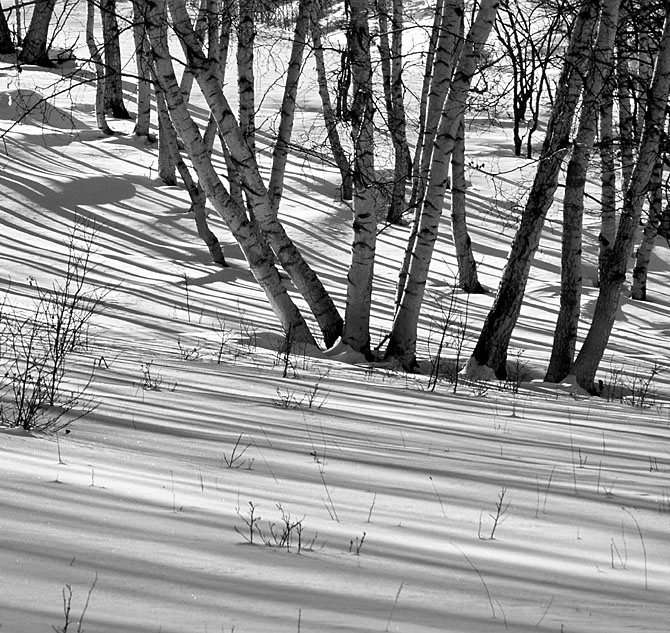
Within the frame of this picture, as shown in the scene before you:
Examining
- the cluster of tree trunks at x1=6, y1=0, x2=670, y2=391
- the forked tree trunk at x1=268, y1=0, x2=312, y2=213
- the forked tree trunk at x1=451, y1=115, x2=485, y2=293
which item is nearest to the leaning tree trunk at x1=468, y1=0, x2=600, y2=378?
the cluster of tree trunks at x1=6, y1=0, x2=670, y2=391

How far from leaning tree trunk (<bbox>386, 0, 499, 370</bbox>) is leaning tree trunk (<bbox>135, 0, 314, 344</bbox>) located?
3.04 feet

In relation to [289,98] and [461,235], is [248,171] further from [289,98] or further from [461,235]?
[461,235]

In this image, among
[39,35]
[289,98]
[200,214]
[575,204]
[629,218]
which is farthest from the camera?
[39,35]

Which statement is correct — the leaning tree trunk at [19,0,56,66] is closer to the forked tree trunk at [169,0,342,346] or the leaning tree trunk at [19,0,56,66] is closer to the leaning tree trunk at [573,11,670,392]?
the forked tree trunk at [169,0,342,346]

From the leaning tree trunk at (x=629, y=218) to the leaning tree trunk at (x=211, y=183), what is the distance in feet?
8.55

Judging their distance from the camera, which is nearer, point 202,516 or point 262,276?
point 202,516

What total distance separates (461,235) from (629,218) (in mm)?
6654

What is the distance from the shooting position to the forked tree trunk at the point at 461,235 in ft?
45.4

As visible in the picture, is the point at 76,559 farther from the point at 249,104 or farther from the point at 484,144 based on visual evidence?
the point at 484,144

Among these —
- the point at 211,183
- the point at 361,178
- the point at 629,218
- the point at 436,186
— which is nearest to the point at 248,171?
the point at 211,183

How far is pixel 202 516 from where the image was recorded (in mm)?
2518

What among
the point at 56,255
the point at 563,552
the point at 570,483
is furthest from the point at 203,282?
the point at 563,552

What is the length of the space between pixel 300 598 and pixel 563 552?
0.93 meters

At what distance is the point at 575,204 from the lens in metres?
8.26
